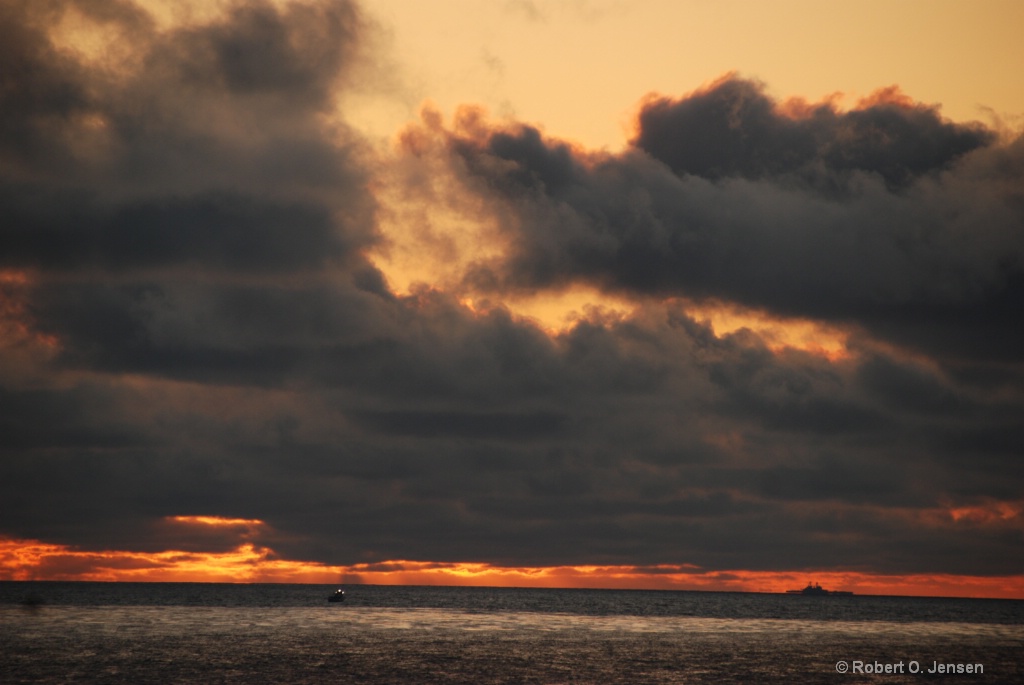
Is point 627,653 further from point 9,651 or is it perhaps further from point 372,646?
point 9,651

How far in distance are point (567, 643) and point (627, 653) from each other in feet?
73.1

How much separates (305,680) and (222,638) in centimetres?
6987

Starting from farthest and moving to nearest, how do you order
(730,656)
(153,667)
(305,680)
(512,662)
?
(730,656) < (512,662) < (153,667) < (305,680)

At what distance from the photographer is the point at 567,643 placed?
178 m

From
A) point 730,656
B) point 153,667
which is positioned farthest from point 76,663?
point 730,656

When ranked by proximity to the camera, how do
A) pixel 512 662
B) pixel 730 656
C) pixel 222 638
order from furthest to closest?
pixel 222 638 < pixel 730 656 < pixel 512 662

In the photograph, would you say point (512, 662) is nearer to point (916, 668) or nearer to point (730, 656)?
point (730, 656)

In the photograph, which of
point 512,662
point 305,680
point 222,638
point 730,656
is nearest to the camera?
point 305,680

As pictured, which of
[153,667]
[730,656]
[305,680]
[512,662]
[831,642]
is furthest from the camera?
[831,642]

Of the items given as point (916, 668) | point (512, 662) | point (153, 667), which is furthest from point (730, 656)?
point (153, 667)

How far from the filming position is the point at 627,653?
157625 mm

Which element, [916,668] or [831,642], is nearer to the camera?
[916,668]

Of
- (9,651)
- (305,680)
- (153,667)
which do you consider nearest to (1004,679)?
(305,680)

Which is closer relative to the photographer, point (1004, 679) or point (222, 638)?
point (1004, 679)
